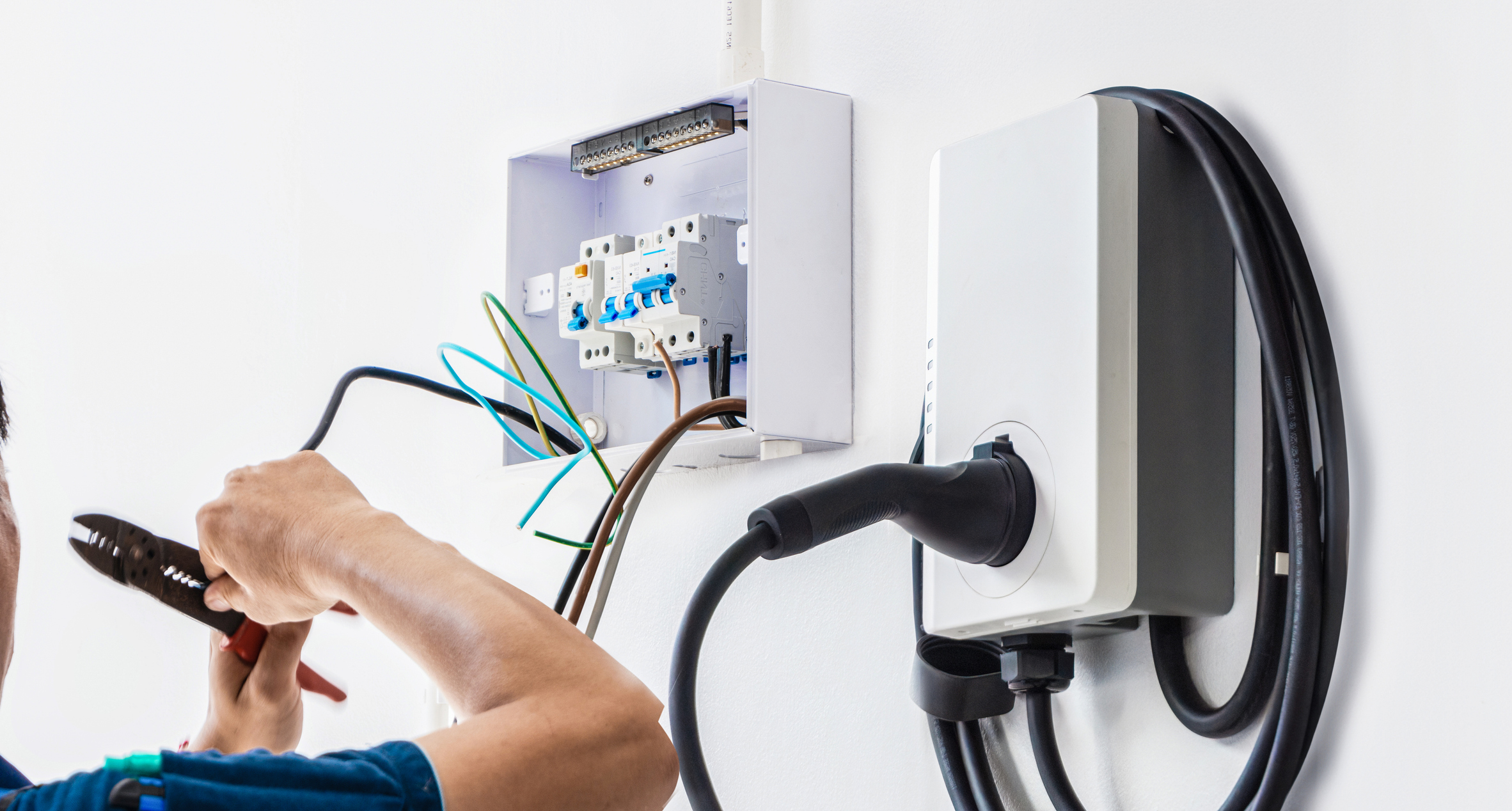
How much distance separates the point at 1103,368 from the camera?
0.61 meters

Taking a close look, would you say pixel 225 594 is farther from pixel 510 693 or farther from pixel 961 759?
pixel 961 759

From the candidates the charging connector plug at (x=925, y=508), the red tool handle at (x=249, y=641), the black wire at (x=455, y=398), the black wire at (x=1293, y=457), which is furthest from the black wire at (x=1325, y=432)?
the red tool handle at (x=249, y=641)

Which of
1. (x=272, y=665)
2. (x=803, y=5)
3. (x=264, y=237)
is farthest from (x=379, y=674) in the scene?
(x=803, y=5)

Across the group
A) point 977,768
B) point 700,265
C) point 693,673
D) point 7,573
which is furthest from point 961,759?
point 7,573

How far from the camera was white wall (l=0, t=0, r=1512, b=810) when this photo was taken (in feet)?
1.84

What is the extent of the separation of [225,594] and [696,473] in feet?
1.21

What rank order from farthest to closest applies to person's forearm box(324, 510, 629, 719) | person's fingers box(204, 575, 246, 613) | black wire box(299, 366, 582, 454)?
black wire box(299, 366, 582, 454) < person's fingers box(204, 575, 246, 613) < person's forearm box(324, 510, 629, 719)

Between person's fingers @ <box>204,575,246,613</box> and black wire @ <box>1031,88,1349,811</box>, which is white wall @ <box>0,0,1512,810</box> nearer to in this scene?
black wire @ <box>1031,88,1349,811</box>

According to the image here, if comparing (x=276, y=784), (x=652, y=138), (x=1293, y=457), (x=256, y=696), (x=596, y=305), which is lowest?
(x=256, y=696)

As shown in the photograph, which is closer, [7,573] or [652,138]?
[7,573]

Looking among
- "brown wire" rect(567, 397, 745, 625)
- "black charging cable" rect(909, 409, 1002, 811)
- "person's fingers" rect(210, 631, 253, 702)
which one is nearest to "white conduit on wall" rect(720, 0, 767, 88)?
"brown wire" rect(567, 397, 745, 625)

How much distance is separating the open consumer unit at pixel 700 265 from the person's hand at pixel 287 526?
0.28 metres

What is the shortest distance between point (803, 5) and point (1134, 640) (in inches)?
22.2

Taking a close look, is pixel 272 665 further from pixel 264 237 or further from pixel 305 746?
pixel 264 237
